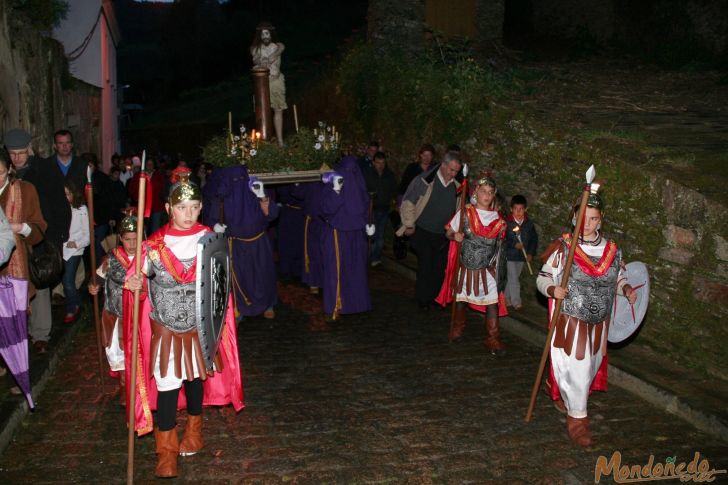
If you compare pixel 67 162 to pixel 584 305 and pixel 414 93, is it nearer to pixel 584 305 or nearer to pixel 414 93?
pixel 584 305

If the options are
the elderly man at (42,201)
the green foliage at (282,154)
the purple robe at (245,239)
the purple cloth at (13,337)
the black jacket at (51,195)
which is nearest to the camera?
the purple cloth at (13,337)

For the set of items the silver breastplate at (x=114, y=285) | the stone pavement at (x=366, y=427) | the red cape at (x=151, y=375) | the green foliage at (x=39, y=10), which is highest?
the green foliage at (x=39, y=10)

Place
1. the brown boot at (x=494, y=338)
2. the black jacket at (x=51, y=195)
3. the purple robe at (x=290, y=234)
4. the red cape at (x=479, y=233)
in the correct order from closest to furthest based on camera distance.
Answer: the black jacket at (x=51, y=195) < the red cape at (x=479, y=233) < the brown boot at (x=494, y=338) < the purple robe at (x=290, y=234)

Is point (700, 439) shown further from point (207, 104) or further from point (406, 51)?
point (207, 104)

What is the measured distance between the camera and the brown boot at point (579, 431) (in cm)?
559

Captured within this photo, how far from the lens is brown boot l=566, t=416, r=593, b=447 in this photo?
5.59 m

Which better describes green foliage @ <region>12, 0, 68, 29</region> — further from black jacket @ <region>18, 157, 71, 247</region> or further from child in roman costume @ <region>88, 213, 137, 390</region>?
child in roman costume @ <region>88, 213, 137, 390</region>

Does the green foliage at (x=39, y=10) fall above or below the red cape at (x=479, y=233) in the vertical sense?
above

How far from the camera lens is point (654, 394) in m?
6.45

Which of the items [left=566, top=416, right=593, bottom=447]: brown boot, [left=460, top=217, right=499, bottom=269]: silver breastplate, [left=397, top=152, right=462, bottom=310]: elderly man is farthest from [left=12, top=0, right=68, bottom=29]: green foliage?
[left=566, top=416, right=593, bottom=447]: brown boot

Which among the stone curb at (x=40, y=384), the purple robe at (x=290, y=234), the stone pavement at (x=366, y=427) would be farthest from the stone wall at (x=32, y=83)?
the purple robe at (x=290, y=234)

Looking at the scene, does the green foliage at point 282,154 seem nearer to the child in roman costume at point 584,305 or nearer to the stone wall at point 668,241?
the stone wall at point 668,241

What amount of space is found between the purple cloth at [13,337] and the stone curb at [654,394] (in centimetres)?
525

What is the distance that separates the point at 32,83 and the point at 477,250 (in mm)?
7092
